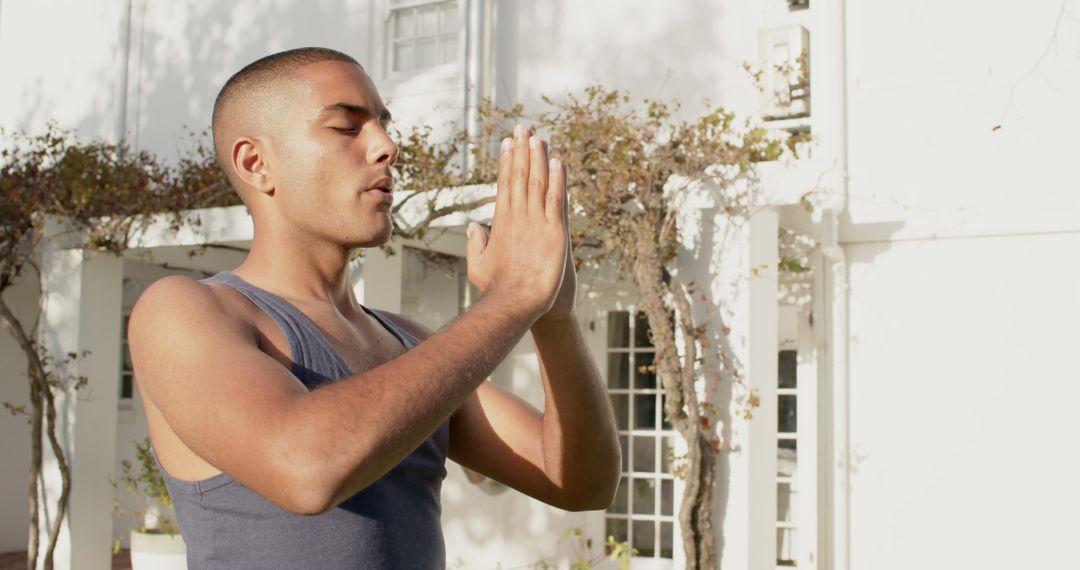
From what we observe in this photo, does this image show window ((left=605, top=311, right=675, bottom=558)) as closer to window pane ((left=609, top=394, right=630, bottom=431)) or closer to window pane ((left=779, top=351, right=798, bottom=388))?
window pane ((left=609, top=394, right=630, bottom=431))


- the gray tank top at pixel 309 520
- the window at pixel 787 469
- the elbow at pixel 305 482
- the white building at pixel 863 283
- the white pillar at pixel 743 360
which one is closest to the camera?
the elbow at pixel 305 482

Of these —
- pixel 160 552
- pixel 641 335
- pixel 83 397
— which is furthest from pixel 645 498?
pixel 83 397

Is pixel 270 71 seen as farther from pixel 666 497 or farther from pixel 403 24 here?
pixel 403 24

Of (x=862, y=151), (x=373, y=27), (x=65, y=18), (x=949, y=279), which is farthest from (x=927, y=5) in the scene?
(x=65, y=18)

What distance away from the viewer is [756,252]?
6.46 meters

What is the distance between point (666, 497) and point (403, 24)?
13.2 ft

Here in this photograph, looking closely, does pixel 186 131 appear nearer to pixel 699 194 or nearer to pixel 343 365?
pixel 699 194

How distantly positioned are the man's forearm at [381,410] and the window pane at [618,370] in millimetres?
7465

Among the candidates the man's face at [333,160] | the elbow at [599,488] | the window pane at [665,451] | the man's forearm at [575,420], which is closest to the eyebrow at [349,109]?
the man's face at [333,160]

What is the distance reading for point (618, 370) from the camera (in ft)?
28.6

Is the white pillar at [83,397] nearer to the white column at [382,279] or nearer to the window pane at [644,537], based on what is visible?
the white column at [382,279]

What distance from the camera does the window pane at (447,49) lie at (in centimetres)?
878

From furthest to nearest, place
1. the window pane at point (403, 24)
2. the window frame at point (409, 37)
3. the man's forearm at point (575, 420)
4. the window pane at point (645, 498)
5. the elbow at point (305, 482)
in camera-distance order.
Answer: the window pane at point (403, 24), the window frame at point (409, 37), the window pane at point (645, 498), the man's forearm at point (575, 420), the elbow at point (305, 482)

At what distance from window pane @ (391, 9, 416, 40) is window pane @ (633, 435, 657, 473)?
3.48 meters
